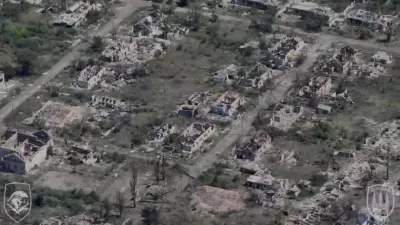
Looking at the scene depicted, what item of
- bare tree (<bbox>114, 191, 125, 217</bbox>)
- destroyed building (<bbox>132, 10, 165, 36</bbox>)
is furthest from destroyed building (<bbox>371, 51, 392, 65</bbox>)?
bare tree (<bbox>114, 191, 125, 217</bbox>)

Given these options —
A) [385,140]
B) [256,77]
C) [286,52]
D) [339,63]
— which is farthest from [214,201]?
[286,52]

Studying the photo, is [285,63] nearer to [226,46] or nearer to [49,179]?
[226,46]

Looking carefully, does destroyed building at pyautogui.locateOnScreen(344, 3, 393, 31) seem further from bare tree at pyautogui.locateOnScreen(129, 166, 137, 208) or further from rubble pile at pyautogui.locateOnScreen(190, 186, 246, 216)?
bare tree at pyautogui.locateOnScreen(129, 166, 137, 208)

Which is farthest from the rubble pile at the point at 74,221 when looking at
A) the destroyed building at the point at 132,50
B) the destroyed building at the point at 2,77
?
the destroyed building at the point at 132,50

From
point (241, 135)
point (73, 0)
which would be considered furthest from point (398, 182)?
point (73, 0)

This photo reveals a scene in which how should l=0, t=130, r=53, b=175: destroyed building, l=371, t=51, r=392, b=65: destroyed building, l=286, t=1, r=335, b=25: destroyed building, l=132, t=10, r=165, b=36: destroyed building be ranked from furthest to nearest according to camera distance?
l=286, t=1, r=335, b=25: destroyed building → l=132, t=10, r=165, b=36: destroyed building → l=371, t=51, r=392, b=65: destroyed building → l=0, t=130, r=53, b=175: destroyed building
